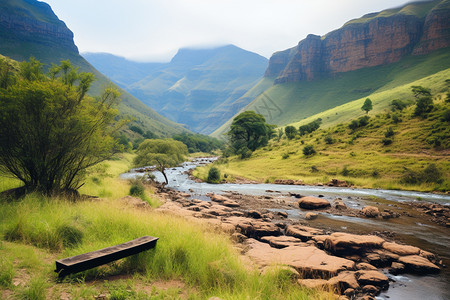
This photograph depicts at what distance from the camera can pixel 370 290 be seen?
21.8 feet

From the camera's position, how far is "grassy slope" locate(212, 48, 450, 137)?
134625 millimetres

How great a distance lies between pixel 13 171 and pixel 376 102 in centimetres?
11484

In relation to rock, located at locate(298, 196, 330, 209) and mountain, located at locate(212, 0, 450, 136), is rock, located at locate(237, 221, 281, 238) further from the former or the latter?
mountain, located at locate(212, 0, 450, 136)

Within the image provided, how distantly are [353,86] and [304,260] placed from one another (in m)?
198

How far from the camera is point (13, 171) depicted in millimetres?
9922

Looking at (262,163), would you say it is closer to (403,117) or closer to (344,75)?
(403,117)

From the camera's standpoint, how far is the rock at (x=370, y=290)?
6.59m

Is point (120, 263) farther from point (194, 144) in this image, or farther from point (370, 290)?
point (194, 144)

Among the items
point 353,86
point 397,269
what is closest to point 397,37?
point 353,86

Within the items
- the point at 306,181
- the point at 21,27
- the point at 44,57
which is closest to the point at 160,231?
the point at 306,181

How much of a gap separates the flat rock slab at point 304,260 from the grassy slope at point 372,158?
26.0 m

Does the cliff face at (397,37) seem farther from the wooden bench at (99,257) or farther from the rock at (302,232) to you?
the wooden bench at (99,257)

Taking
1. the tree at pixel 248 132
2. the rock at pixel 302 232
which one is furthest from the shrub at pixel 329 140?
the rock at pixel 302 232

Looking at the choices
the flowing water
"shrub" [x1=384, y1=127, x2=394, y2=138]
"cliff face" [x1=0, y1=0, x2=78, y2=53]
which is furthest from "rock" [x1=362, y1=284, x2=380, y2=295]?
"cliff face" [x1=0, y1=0, x2=78, y2=53]
